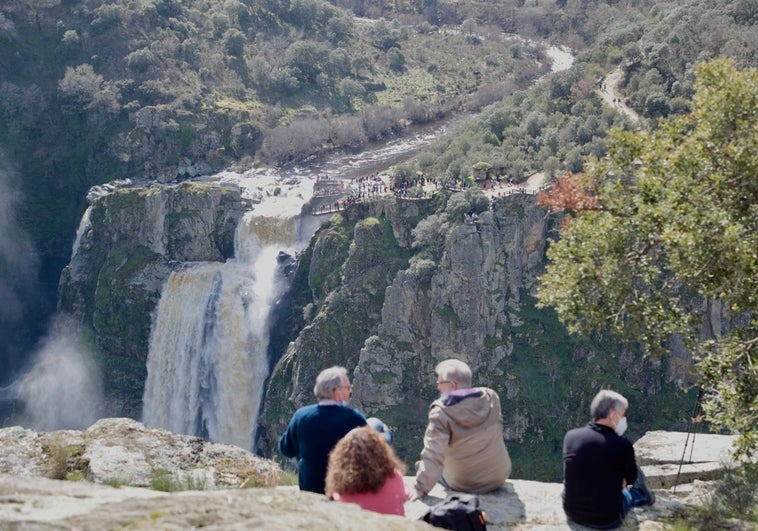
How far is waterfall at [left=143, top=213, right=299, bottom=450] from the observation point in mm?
49875

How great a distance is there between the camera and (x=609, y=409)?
835 centimetres

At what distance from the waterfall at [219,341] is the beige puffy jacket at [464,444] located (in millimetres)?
41406

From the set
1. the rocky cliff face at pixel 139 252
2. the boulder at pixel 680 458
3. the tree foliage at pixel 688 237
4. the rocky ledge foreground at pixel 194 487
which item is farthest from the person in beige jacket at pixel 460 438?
the rocky cliff face at pixel 139 252

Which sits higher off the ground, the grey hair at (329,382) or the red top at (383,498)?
the grey hair at (329,382)

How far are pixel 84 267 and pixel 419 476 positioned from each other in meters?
57.6

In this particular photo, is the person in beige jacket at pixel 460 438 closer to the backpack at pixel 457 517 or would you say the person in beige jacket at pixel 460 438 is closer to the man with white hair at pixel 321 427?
the man with white hair at pixel 321 427

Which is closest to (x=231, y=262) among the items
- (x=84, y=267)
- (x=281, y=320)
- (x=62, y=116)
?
(x=281, y=320)

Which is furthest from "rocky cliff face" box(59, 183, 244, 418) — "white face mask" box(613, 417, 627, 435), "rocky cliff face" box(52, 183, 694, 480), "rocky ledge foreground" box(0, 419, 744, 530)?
"white face mask" box(613, 417, 627, 435)

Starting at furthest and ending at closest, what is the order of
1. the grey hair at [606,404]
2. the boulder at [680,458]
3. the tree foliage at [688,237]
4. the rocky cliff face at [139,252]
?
1. the rocky cliff face at [139,252]
2. the boulder at [680,458]
3. the tree foliage at [688,237]
4. the grey hair at [606,404]

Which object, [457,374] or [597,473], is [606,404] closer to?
[597,473]

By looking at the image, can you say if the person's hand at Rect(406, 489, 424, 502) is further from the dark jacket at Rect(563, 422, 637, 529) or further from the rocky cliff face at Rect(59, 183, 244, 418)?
the rocky cliff face at Rect(59, 183, 244, 418)

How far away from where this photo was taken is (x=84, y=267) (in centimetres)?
6138

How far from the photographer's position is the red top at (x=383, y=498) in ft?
22.6

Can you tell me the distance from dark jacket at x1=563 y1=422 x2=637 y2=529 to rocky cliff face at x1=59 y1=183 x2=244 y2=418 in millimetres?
49307
